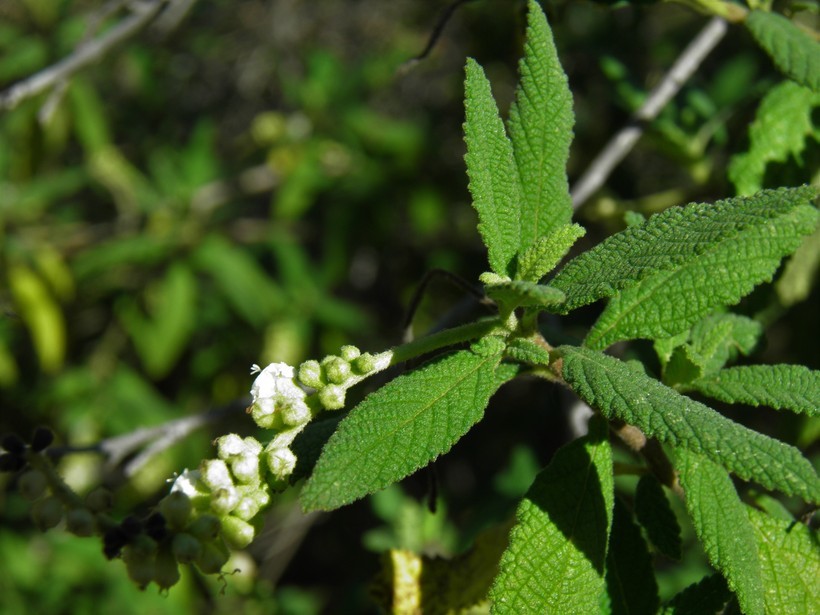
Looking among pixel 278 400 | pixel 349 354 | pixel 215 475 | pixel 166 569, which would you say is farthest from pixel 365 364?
pixel 166 569

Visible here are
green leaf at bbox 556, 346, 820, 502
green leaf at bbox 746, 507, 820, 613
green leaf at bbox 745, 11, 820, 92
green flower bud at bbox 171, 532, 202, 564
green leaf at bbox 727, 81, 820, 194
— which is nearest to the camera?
green leaf at bbox 556, 346, 820, 502

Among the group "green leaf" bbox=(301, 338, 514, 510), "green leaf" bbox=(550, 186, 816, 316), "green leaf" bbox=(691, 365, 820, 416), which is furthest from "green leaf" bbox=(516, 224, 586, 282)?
"green leaf" bbox=(691, 365, 820, 416)

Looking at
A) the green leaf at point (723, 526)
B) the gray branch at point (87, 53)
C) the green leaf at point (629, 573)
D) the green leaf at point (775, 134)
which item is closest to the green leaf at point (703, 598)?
the green leaf at point (629, 573)

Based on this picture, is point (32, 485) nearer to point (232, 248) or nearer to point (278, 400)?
point (278, 400)

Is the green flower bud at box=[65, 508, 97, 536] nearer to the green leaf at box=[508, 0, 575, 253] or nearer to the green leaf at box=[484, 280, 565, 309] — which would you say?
the green leaf at box=[484, 280, 565, 309]

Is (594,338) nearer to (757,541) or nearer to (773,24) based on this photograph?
(757,541)
